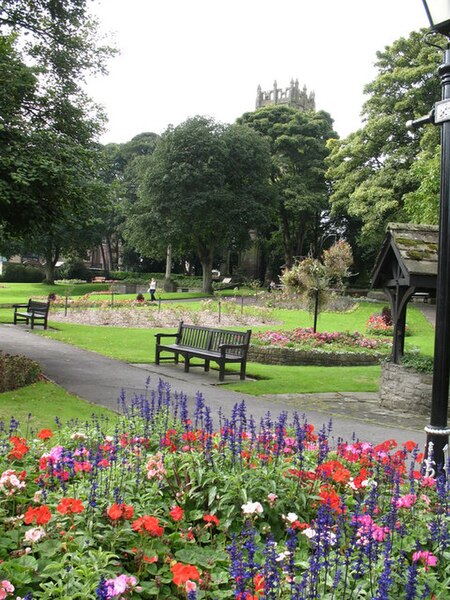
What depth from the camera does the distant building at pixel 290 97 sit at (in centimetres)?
7531

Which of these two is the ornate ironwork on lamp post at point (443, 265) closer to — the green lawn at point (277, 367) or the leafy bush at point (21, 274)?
the green lawn at point (277, 367)

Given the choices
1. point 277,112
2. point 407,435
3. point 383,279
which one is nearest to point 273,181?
point 277,112

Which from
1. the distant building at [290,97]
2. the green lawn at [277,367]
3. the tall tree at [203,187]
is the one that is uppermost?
the distant building at [290,97]

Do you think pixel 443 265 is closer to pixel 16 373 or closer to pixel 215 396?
pixel 215 396

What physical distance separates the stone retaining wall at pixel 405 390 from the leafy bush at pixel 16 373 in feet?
19.1

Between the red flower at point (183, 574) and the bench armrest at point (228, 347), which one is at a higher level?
the red flower at point (183, 574)

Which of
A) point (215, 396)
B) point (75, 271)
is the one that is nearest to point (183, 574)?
point (215, 396)

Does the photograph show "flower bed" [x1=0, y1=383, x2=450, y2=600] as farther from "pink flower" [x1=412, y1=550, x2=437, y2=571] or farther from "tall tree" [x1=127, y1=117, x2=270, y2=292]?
"tall tree" [x1=127, y1=117, x2=270, y2=292]

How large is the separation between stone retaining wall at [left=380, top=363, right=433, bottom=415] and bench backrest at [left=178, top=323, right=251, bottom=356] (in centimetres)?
296

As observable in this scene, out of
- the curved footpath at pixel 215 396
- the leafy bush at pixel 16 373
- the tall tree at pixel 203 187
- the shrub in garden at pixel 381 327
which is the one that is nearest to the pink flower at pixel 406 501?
the curved footpath at pixel 215 396

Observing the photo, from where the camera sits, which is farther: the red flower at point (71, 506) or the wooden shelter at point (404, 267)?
the wooden shelter at point (404, 267)

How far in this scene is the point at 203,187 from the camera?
43.1m

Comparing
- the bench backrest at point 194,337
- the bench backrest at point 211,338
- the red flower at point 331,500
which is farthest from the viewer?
the bench backrest at point 194,337

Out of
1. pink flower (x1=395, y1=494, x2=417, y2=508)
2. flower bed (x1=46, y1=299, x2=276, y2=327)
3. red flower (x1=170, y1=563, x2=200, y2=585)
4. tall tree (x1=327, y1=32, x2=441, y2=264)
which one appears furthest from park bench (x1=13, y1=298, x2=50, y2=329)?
tall tree (x1=327, y1=32, x2=441, y2=264)
